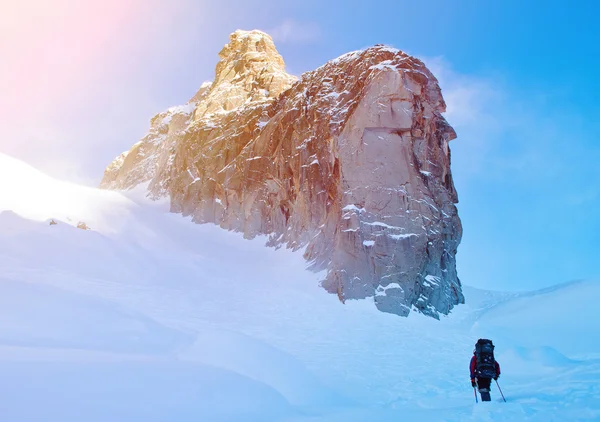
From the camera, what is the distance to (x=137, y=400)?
8219 millimetres

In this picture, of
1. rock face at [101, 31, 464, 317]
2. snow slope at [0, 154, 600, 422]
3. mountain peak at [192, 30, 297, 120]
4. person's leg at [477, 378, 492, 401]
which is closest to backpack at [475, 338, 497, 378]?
person's leg at [477, 378, 492, 401]

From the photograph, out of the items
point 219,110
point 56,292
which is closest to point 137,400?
point 56,292

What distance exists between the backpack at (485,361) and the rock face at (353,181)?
53.8ft

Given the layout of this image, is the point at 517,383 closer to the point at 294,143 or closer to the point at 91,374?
the point at 91,374

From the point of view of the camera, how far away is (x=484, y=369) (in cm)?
1094

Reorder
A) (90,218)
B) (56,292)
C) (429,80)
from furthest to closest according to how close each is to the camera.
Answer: (90,218) < (429,80) < (56,292)

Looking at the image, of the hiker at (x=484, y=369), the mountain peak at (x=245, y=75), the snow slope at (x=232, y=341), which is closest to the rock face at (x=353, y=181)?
the snow slope at (x=232, y=341)

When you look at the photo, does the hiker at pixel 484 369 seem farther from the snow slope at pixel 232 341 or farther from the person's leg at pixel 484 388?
the snow slope at pixel 232 341

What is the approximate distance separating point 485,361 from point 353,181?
22.2m

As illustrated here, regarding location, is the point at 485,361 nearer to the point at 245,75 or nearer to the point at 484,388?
the point at 484,388

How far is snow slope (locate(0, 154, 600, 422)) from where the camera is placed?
8570mm

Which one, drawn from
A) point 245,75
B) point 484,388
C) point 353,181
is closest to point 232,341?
point 484,388

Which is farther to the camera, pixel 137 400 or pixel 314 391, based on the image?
pixel 314 391

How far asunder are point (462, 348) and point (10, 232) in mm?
28198
